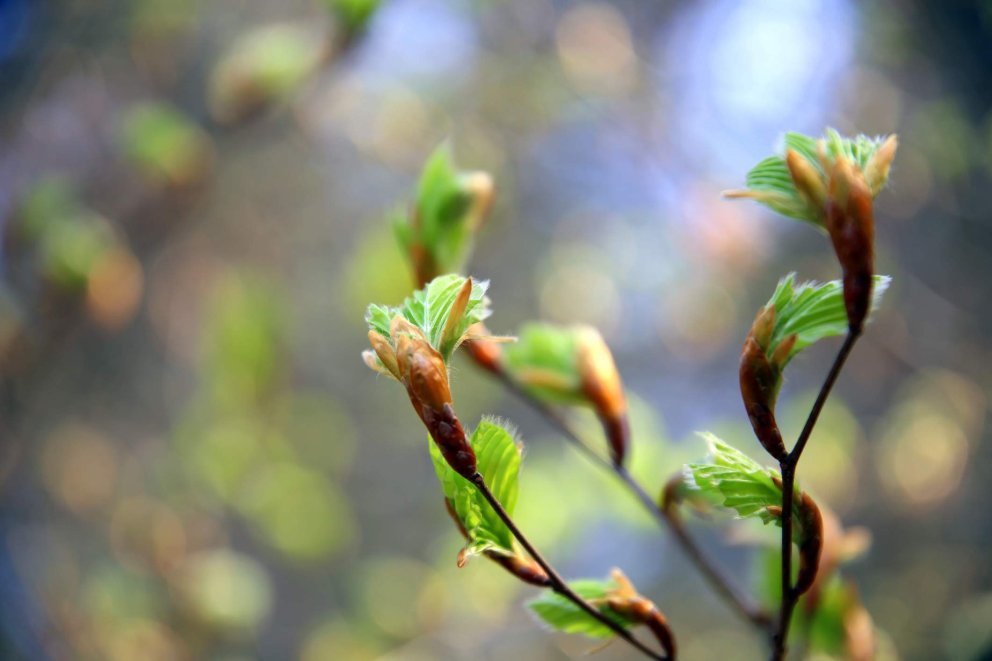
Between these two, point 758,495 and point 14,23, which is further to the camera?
point 14,23

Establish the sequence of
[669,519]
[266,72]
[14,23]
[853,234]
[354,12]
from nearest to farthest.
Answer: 1. [853,234]
2. [669,519]
3. [354,12]
4. [266,72]
5. [14,23]

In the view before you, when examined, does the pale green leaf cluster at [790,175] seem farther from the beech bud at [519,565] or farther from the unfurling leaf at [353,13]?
the unfurling leaf at [353,13]

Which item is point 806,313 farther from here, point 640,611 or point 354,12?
point 354,12

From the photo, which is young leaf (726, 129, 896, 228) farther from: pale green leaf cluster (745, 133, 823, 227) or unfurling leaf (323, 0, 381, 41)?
unfurling leaf (323, 0, 381, 41)

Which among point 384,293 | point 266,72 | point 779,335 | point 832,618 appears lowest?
point 832,618

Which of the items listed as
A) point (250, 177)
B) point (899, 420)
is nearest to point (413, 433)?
point (250, 177)

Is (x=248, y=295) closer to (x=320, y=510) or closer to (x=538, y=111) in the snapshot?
(x=320, y=510)

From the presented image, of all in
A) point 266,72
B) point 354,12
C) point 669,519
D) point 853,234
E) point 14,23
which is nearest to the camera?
point 853,234

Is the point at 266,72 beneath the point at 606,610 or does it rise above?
above

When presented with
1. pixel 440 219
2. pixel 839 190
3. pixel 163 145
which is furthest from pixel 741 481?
pixel 163 145
